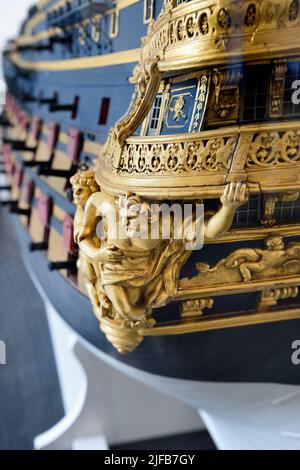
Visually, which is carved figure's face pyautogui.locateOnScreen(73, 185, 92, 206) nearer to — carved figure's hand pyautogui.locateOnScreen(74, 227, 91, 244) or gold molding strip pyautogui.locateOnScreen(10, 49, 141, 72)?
carved figure's hand pyautogui.locateOnScreen(74, 227, 91, 244)

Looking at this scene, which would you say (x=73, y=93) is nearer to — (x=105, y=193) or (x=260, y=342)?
(x=105, y=193)

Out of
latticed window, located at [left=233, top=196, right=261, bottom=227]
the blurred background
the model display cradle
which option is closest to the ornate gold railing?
the model display cradle

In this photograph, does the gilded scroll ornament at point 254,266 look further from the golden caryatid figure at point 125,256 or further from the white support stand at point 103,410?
the white support stand at point 103,410

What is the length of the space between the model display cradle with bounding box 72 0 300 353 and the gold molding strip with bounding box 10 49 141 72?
0.47 m

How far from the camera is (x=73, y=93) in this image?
9.07 ft

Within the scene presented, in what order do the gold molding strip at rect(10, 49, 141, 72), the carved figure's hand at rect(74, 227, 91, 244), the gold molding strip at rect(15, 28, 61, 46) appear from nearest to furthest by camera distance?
the carved figure's hand at rect(74, 227, 91, 244), the gold molding strip at rect(10, 49, 141, 72), the gold molding strip at rect(15, 28, 61, 46)

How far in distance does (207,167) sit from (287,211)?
0.34 metres

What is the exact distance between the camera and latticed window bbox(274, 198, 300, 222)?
4.33 ft

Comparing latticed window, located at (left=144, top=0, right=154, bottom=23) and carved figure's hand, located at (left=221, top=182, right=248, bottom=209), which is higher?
latticed window, located at (left=144, top=0, right=154, bottom=23)

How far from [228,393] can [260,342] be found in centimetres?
39

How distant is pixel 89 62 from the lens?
242 centimetres

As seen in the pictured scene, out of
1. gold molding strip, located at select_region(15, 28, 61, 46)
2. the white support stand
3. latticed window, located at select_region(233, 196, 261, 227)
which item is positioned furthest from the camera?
gold molding strip, located at select_region(15, 28, 61, 46)

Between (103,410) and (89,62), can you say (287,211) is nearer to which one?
(89,62)

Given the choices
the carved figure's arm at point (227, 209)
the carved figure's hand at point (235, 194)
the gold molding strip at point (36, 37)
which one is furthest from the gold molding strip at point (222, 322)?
the gold molding strip at point (36, 37)
